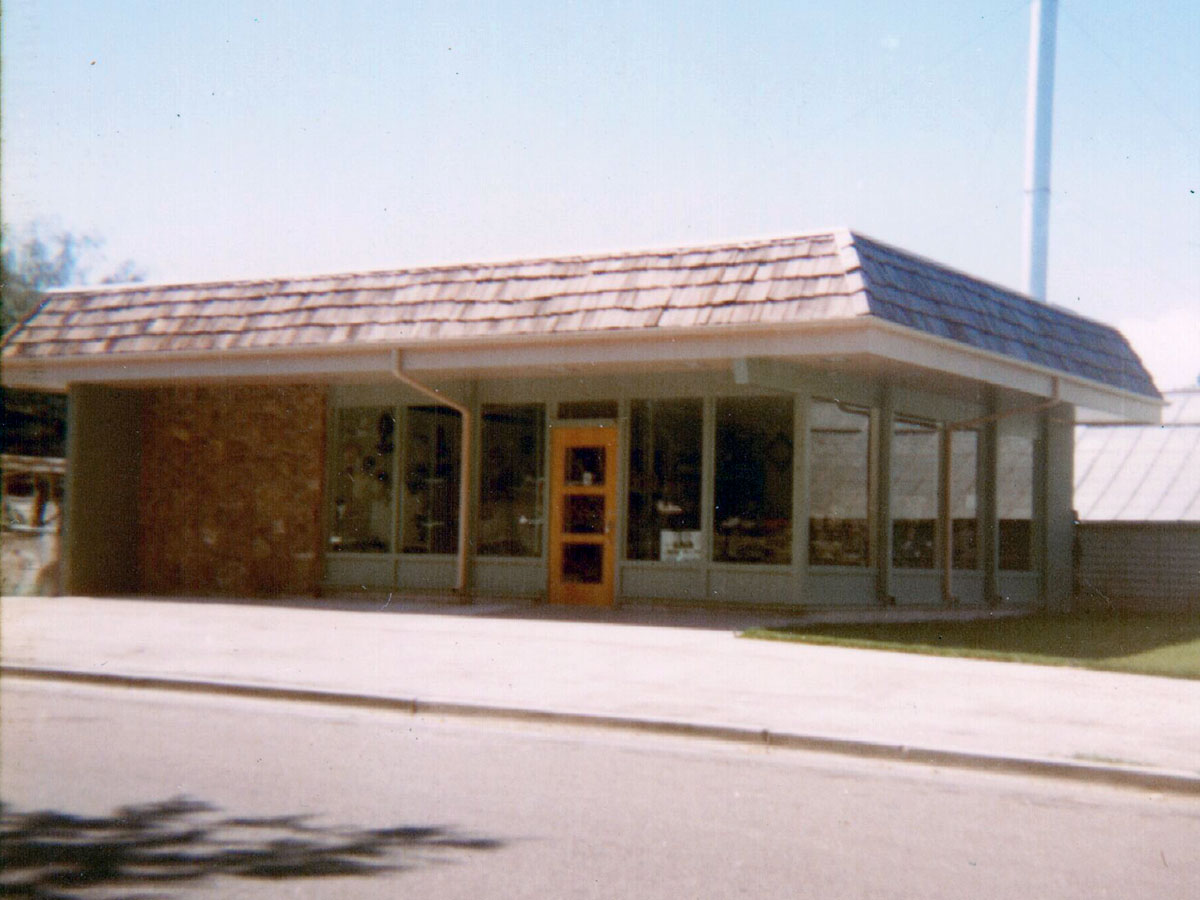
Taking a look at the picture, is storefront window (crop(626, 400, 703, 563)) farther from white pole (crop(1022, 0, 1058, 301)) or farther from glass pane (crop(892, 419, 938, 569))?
white pole (crop(1022, 0, 1058, 301))

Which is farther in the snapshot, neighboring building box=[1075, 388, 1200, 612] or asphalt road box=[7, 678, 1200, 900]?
neighboring building box=[1075, 388, 1200, 612]

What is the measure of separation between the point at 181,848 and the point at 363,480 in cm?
1283

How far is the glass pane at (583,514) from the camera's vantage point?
1664cm

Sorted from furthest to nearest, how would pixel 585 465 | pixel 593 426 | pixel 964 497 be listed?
pixel 964 497
pixel 585 465
pixel 593 426

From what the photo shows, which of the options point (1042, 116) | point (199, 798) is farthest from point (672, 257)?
point (1042, 116)

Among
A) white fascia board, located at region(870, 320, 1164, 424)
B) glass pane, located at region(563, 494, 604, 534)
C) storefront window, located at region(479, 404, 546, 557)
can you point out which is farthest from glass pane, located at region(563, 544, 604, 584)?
white fascia board, located at region(870, 320, 1164, 424)

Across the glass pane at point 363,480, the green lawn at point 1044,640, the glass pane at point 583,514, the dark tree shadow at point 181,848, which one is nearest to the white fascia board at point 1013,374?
the green lawn at point 1044,640

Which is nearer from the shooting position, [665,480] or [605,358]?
[605,358]

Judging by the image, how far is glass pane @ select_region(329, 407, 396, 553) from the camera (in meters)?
17.9

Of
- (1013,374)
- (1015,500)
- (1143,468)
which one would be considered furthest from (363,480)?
(1143,468)

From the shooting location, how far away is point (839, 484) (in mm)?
15891

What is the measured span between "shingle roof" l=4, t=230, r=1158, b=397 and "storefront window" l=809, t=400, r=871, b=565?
1.95 m

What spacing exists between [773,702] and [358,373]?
30.3 feet

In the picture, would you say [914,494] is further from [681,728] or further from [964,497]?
[681,728]
